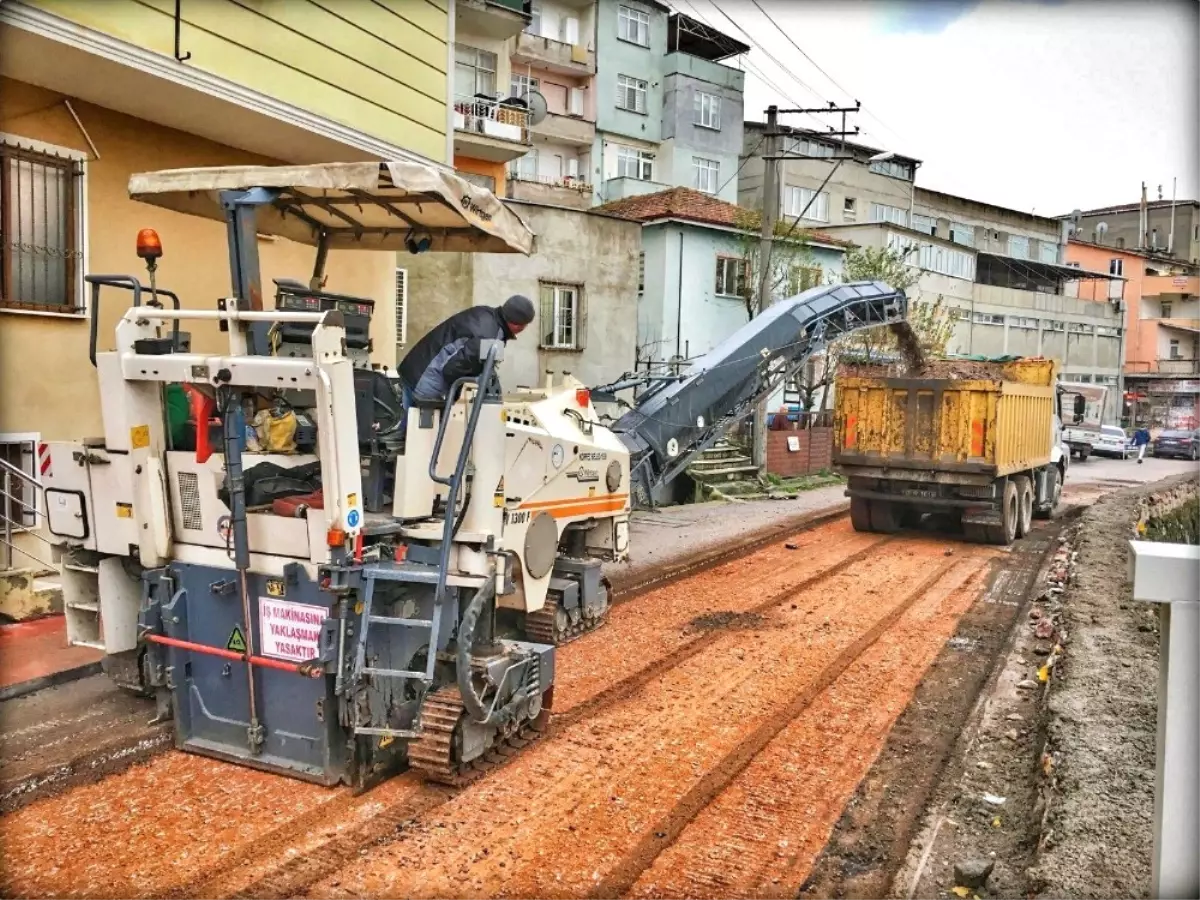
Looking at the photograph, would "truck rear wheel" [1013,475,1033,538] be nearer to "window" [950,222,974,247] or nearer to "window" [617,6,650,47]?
"window" [617,6,650,47]

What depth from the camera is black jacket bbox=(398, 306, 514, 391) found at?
5.68 metres

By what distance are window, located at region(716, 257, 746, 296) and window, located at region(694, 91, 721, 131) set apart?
12.9 metres

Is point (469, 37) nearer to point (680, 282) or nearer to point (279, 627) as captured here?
point (680, 282)

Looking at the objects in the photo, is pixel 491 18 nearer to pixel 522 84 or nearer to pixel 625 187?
pixel 522 84

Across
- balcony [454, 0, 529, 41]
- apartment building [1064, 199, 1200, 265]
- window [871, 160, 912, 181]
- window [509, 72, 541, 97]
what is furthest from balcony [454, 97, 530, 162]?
apartment building [1064, 199, 1200, 265]

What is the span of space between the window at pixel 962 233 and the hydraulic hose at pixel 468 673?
45.1 meters

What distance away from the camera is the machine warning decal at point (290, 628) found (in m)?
4.78

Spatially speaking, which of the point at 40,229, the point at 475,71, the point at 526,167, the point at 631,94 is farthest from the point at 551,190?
the point at 40,229

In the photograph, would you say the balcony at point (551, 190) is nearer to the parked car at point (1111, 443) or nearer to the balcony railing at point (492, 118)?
the balcony railing at point (492, 118)

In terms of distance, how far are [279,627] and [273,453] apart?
3.79 ft

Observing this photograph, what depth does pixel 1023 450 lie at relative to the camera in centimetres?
1373

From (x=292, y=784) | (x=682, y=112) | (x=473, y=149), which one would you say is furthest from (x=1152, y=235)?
(x=292, y=784)

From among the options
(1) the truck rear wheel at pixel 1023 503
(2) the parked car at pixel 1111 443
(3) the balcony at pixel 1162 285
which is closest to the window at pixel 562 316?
(1) the truck rear wheel at pixel 1023 503

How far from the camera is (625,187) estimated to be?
32.0 metres
